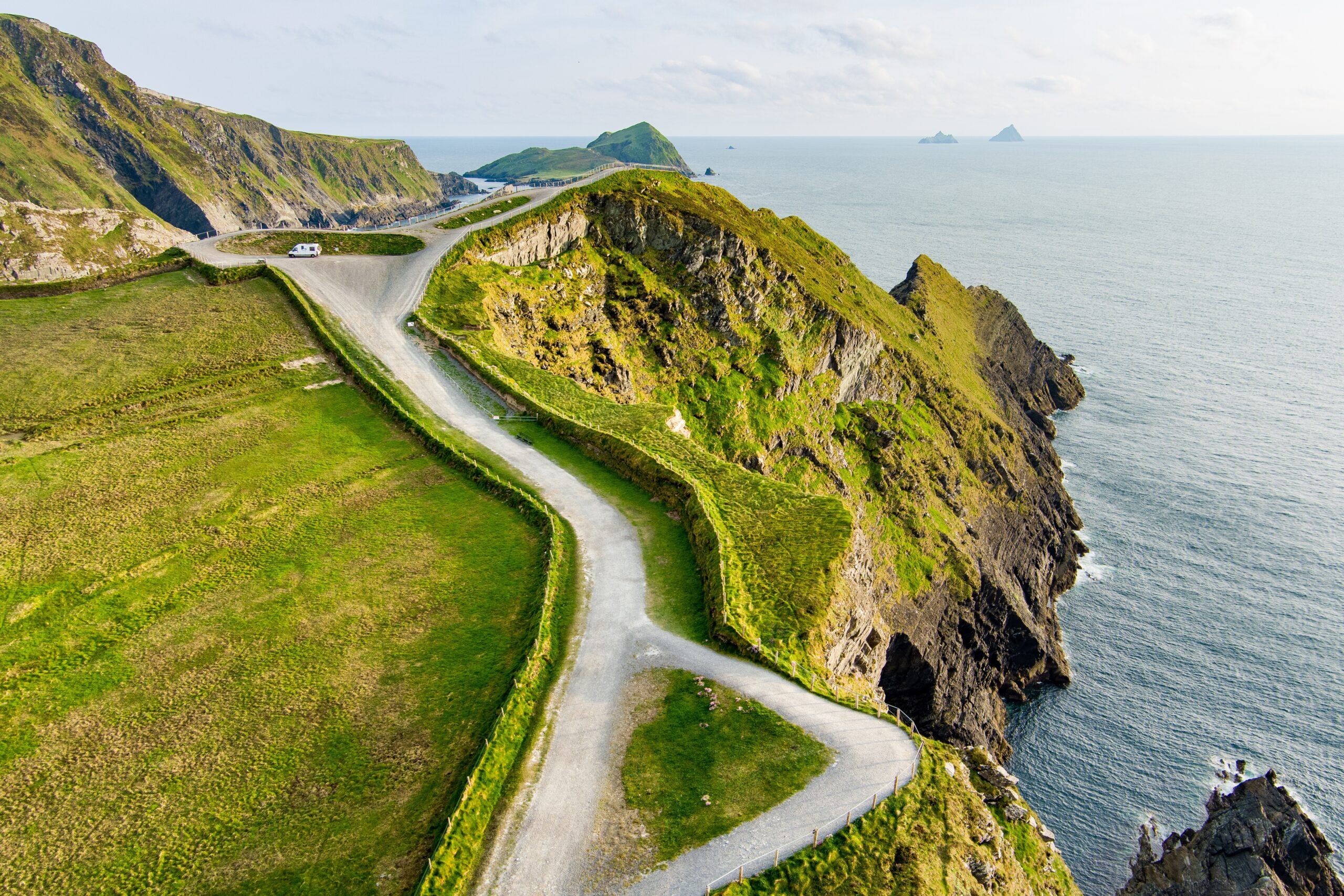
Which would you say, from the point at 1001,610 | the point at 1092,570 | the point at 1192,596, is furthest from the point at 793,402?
the point at 1192,596

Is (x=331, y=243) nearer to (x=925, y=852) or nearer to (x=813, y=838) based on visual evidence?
(x=813, y=838)

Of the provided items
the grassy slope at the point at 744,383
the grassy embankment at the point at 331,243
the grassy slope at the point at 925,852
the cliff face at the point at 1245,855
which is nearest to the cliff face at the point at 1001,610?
the grassy slope at the point at 744,383

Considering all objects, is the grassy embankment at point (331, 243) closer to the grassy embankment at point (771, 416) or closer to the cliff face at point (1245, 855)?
the grassy embankment at point (771, 416)

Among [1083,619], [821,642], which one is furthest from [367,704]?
[1083,619]

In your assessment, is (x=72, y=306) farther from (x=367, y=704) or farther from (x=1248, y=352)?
(x=1248, y=352)

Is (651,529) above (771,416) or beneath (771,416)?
above

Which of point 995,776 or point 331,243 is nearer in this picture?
point 995,776
